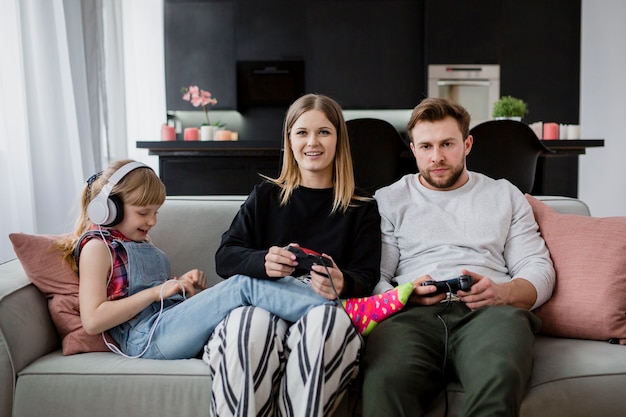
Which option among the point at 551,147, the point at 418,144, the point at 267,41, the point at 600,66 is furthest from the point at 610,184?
the point at 418,144

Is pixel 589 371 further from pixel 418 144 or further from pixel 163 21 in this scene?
pixel 163 21

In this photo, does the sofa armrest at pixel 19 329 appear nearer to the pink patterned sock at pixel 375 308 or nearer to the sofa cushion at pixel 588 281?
the pink patterned sock at pixel 375 308

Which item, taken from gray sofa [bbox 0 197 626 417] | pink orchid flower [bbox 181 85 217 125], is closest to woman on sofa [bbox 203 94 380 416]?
gray sofa [bbox 0 197 626 417]

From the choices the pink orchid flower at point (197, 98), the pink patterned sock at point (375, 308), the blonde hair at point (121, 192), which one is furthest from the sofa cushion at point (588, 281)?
the pink orchid flower at point (197, 98)

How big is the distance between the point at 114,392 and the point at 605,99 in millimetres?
5380

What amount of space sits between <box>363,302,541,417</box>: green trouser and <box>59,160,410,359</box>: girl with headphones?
0.69 feet

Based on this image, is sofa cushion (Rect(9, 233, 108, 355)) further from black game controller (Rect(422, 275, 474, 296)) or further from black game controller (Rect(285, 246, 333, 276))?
black game controller (Rect(422, 275, 474, 296))

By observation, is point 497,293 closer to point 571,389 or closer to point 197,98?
point 571,389

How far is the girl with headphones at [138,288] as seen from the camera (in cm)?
146

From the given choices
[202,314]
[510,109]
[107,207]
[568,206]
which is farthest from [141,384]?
[510,109]

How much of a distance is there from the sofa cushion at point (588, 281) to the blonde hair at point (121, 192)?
1.09 m

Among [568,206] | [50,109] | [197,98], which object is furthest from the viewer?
[197,98]

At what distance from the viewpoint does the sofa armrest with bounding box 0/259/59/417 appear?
138cm

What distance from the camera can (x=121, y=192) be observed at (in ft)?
5.16
